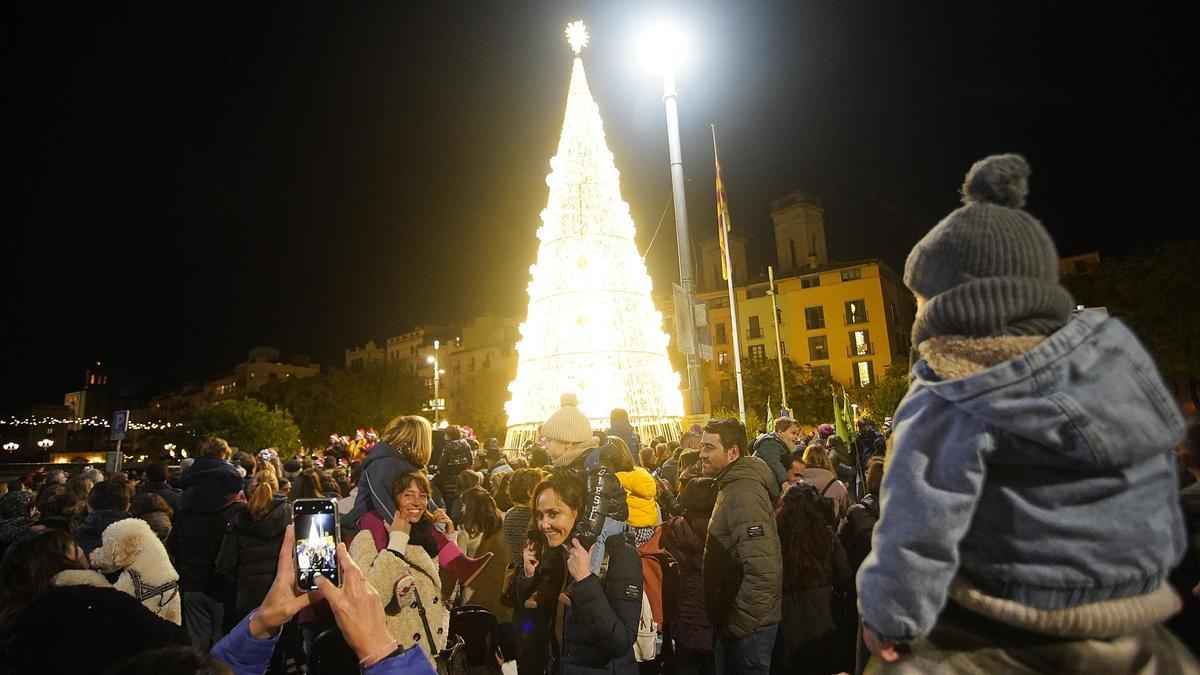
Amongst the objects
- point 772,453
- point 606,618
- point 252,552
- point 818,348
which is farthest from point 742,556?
point 818,348

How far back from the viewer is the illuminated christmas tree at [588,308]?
52.3ft

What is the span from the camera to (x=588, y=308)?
1586cm

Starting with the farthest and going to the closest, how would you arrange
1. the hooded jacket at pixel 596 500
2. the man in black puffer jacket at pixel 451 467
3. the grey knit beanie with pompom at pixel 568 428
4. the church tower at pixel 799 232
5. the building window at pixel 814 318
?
the church tower at pixel 799 232 → the building window at pixel 814 318 → the man in black puffer jacket at pixel 451 467 → the grey knit beanie with pompom at pixel 568 428 → the hooded jacket at pixel 596 500

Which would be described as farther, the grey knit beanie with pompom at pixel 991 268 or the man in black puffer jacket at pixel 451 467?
the man in black puffer jacket at pixel 451 467

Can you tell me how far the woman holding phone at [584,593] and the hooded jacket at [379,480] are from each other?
130 centimetres

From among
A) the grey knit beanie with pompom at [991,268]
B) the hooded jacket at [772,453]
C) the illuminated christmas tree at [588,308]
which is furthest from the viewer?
the illuminated christmas tree at [588,308]

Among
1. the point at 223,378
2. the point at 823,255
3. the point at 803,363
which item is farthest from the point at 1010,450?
the point at 223,378

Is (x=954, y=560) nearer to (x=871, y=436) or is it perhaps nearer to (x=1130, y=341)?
(x=1130, y=341)

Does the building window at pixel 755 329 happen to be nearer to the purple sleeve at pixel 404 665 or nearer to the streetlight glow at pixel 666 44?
the streetlight glow at pixel 666 44

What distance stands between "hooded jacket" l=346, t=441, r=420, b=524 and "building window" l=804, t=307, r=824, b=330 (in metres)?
56.6

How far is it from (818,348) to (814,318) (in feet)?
9.15

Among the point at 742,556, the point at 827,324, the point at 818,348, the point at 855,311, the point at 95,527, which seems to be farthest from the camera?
the point at 818,348

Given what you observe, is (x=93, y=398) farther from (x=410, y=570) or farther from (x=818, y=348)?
(x=410, y=570)

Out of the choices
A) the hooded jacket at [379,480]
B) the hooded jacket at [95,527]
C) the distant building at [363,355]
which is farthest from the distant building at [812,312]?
the distant building at [363,355]
